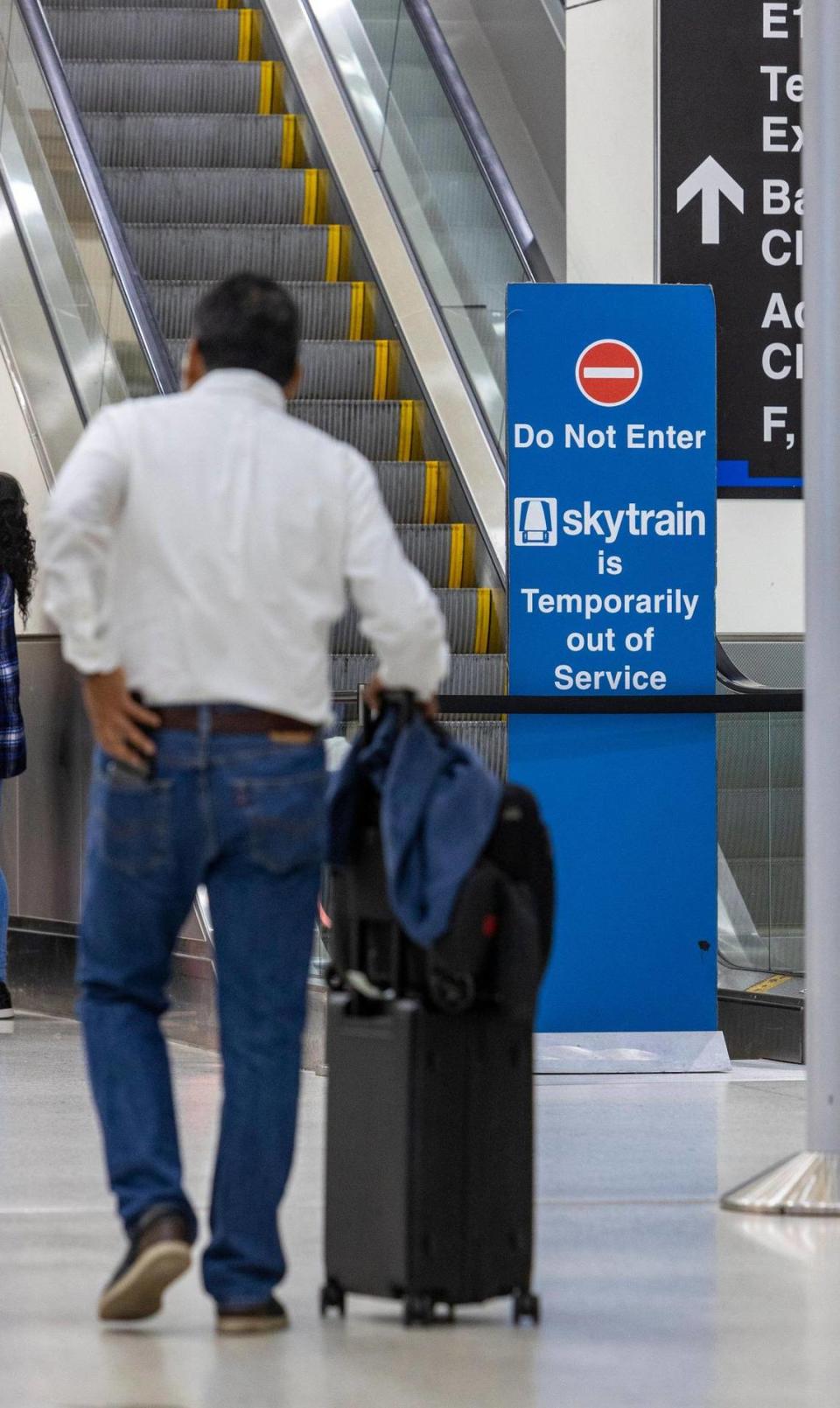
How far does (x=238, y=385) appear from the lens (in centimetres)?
359

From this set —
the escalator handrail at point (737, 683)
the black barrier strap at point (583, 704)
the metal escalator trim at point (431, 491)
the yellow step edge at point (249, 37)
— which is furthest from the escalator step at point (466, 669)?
the yellow step edge at point (249, 37)

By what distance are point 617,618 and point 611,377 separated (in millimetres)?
663

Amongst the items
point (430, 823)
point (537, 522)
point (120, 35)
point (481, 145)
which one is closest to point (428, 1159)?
point (430, 823)

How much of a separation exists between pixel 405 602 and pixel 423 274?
7410 millimetres

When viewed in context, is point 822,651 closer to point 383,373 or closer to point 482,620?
point 482,620

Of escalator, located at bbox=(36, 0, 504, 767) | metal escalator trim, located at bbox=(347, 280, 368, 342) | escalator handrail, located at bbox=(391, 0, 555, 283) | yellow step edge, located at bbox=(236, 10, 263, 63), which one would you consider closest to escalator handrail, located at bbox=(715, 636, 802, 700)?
escalator, located at bbox=(36, 0, 504, 767)

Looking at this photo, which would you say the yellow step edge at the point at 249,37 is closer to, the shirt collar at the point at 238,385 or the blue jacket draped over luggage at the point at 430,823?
the shirt collar at the point at 238,385

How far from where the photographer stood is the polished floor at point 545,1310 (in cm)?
320

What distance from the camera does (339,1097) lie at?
3650mm

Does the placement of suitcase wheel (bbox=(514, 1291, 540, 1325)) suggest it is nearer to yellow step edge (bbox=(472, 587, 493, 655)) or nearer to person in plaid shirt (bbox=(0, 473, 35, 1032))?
person in plaid shirt (bbox=(0, 473, 35, 1032))

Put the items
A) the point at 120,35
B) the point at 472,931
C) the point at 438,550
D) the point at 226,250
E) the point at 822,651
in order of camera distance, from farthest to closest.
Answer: the point at 120,35, the point at 226,250, the point at 438,550, the point at 822,651, the point at 472,931

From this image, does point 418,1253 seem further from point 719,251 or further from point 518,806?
point 719,251

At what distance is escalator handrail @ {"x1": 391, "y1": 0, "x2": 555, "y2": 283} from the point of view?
10219 mm

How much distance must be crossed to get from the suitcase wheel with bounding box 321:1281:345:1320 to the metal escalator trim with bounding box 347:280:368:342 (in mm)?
7752
